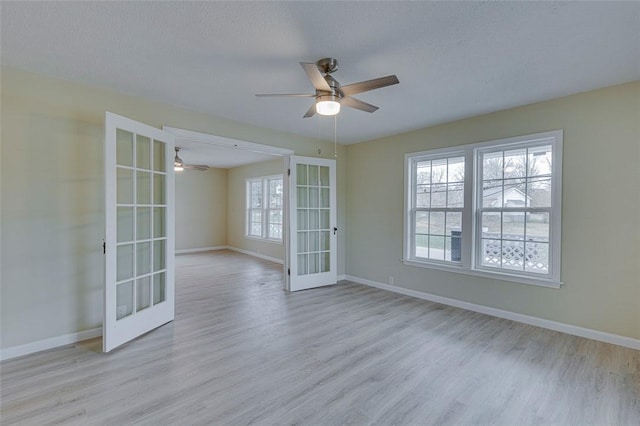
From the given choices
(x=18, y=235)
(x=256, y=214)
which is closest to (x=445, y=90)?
(x=18, y=235)

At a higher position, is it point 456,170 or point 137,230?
point 456,170

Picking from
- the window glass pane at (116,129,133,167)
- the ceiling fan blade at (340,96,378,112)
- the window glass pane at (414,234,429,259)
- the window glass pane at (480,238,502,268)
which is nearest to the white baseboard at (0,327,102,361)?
the window glass pane at (116,129,133,167)

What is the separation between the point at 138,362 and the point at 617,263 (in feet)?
15.3

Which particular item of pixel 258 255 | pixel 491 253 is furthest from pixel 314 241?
pixel 258 255

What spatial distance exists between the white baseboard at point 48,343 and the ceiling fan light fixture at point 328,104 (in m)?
3.22

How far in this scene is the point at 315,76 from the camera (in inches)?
85.5

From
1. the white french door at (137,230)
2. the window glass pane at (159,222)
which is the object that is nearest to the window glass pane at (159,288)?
the white french door at (137,230)

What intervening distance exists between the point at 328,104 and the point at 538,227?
2.92m

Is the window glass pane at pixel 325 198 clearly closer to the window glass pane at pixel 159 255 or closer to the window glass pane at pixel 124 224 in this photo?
the window glass pane at pixel 159 255

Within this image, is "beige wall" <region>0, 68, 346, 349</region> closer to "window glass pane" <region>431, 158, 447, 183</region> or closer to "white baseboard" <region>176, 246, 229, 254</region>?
"window glass pane" <region>431, 158, 447, 183</region>

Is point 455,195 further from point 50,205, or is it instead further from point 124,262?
point 50,205

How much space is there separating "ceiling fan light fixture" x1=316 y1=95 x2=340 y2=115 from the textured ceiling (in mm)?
334

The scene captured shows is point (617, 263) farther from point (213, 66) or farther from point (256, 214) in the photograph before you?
point (256, 214)

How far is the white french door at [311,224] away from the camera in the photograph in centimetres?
477
